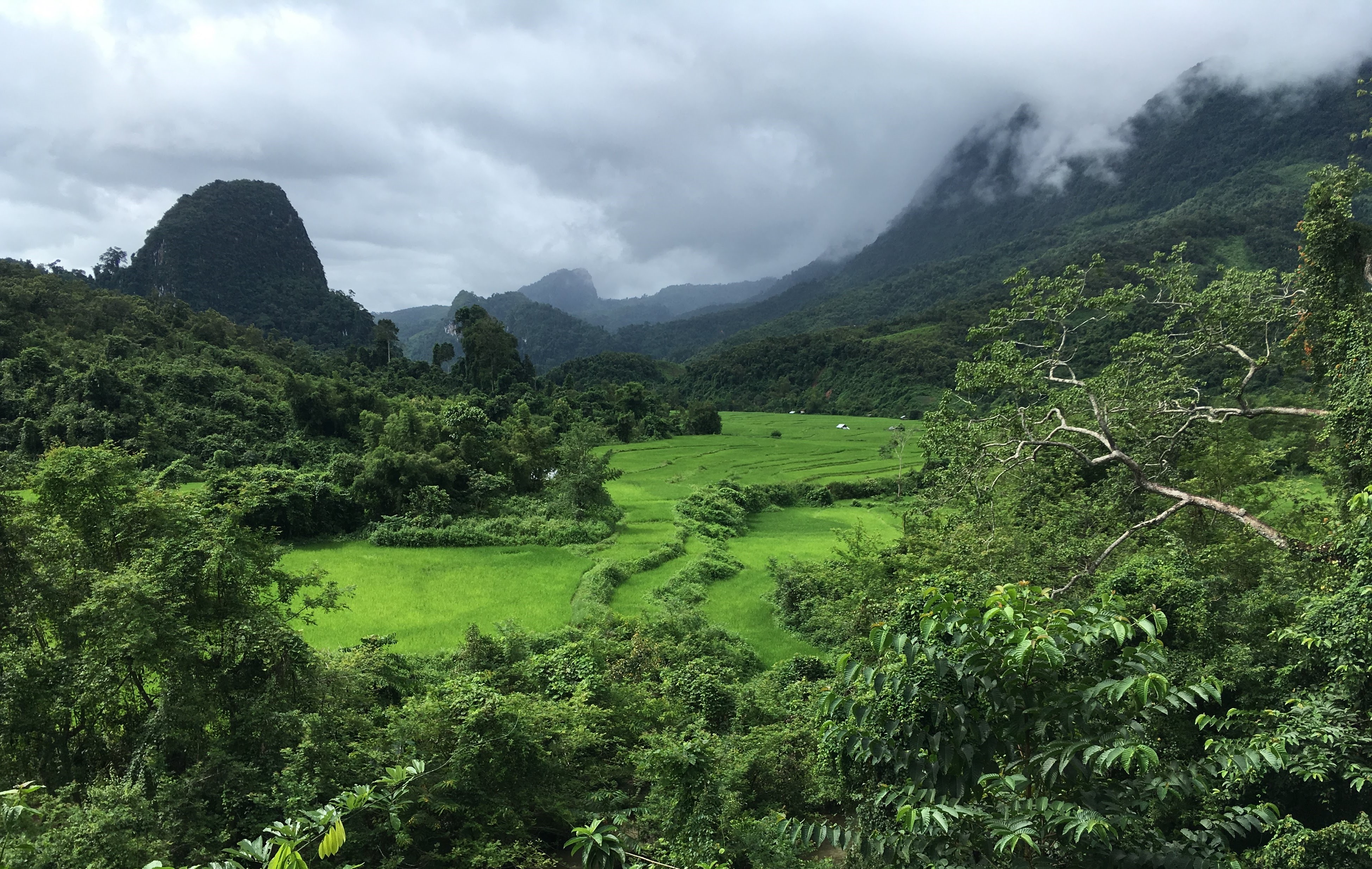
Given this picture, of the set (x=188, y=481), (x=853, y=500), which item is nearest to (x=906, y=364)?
(x=853, y=500)

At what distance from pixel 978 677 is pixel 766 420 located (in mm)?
62808

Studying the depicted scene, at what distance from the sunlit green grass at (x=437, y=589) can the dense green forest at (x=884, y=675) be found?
1082 mm

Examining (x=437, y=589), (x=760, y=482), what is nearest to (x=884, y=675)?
(x=437, y=589)

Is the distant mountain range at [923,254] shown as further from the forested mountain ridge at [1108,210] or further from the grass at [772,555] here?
the grass at [772,555]

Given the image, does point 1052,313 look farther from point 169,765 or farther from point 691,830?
point 169,765

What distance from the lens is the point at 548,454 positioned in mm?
27078

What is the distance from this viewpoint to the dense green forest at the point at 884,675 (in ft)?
9.14

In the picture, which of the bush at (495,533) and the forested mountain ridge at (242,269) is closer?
the bush at (495,533)

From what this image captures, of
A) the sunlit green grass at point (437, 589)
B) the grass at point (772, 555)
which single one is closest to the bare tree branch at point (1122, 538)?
the grass at point (772, 555)

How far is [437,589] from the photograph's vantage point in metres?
16.7

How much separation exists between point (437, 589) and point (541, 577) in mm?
2846

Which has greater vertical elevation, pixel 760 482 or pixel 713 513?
pixel 713 513

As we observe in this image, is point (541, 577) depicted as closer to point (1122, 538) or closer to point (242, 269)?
point (1122, 538)

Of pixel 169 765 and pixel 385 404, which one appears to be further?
pixel 385 404
